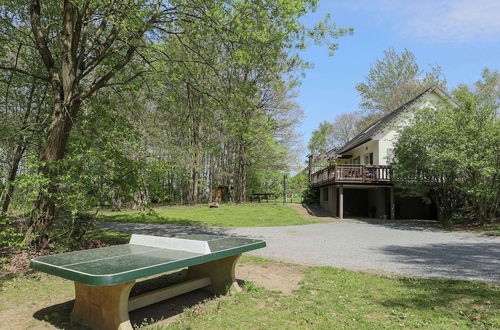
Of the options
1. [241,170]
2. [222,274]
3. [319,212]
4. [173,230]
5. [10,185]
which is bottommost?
[173,230]

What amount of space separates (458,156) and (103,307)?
15.0m

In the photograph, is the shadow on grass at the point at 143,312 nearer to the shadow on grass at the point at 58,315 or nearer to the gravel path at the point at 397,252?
the shadow on grass at the point at 58,315

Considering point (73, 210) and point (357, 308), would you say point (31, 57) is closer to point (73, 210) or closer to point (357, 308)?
point (73, 210)

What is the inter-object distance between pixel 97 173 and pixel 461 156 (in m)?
14.0

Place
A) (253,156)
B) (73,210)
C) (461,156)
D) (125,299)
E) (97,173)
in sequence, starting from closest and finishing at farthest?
(125,299)
(73,210)
(97,173)
(461,156)
(253,156)

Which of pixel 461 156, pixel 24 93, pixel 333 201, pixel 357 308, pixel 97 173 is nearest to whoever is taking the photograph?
pixel 357 308

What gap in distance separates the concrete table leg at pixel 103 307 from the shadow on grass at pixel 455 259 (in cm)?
590

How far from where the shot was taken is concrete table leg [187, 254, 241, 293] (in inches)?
217

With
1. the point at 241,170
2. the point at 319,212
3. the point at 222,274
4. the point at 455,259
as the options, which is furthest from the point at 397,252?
the point at 241,170

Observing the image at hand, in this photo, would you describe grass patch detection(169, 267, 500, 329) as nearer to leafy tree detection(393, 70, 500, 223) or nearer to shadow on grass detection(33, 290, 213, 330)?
shadow on grass detection(33, 290, 213, 330)

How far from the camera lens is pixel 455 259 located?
873 cm

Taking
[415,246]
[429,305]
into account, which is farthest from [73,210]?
[415,246]

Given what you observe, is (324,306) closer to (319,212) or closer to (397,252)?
(397,252)

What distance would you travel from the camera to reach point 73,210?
6938 mm
